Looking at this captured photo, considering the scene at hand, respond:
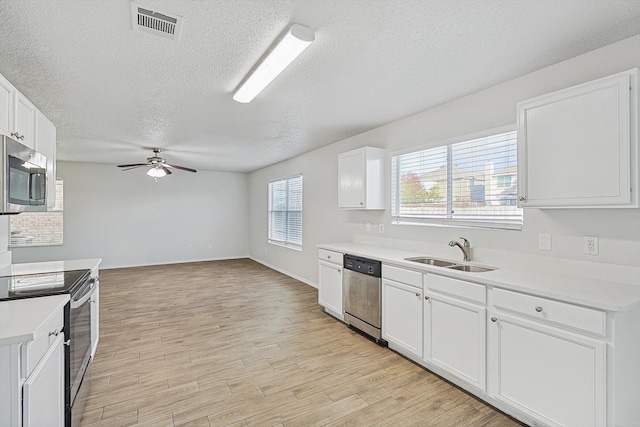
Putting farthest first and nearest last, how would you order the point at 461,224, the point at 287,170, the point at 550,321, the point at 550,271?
the point at 287,170, the point at 461,224, the point at 550,271, the point at 550,321

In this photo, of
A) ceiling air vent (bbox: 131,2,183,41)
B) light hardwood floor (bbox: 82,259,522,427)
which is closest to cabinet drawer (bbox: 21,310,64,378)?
light hardwood floor (bbox: 82,259,522,427)

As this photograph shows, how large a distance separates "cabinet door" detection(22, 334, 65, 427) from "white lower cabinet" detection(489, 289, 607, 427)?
8.37 ft

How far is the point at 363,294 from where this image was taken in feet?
11.5

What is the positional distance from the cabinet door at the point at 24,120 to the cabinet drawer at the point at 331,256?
10.1ft

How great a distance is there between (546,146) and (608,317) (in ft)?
3.72

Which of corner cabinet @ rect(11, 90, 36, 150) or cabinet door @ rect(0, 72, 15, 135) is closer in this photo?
cabinet door @ rect(0, 72, 15, 135)

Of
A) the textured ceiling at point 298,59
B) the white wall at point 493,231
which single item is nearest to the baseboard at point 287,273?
the white wall at point 493,231

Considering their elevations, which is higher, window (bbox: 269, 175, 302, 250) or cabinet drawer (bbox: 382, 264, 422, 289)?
window (bbox: 269, 175, 302, 250)

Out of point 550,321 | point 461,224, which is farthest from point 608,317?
point 461,224

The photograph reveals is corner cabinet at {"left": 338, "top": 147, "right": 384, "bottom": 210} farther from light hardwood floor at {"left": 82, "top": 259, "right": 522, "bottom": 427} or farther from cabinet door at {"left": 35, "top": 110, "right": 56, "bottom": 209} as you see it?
cabinet door at {"left": 35, "top": 110, "right": 56, "bottom": 209}

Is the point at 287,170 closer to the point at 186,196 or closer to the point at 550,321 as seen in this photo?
the point at 186,196

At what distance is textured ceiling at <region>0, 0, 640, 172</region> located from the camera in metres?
1.75

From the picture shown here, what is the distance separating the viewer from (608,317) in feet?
5.40

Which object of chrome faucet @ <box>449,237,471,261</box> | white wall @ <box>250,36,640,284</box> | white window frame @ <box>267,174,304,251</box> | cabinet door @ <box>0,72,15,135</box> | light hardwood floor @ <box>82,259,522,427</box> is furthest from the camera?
white window frame @ <box>267,174,304,251</box>
